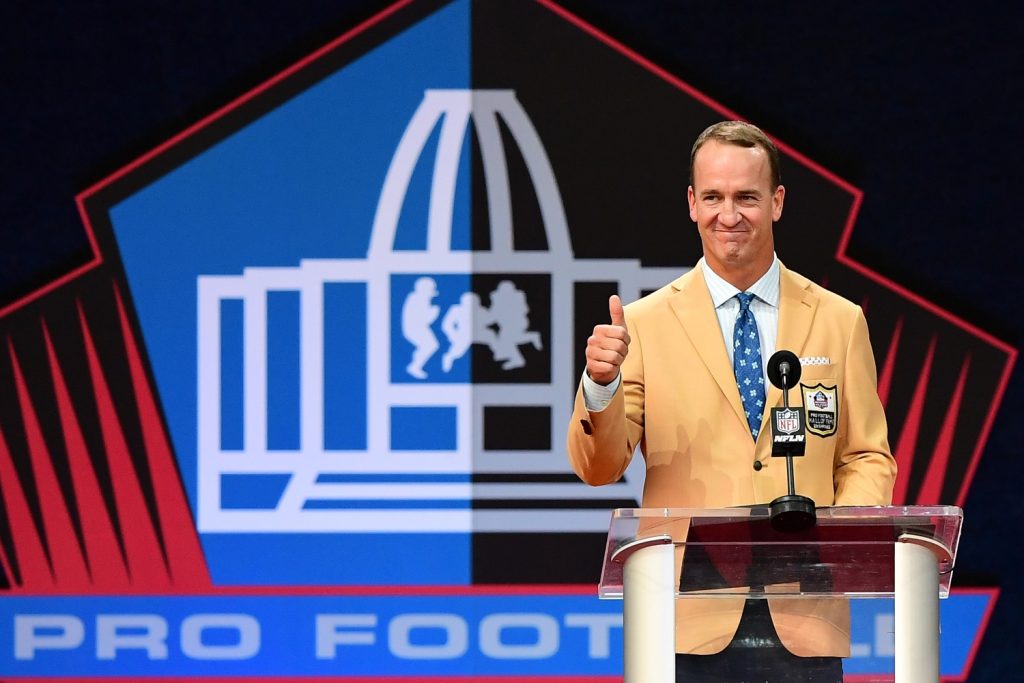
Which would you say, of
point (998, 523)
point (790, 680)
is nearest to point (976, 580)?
point (998, 523)

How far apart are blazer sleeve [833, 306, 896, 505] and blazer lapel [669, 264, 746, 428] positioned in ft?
0.58

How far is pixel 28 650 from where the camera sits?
13.4 feet

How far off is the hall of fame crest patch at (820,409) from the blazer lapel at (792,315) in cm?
18

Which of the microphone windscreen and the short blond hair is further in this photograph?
the short blond hair

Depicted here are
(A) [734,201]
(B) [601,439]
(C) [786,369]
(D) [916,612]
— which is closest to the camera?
(D) [916,612]

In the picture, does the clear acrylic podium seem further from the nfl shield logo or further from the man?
the man

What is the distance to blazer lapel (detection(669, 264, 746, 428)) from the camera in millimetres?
2248

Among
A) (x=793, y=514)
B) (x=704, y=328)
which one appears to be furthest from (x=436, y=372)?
(x=793, y=514)

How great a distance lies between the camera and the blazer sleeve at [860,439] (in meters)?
2.21

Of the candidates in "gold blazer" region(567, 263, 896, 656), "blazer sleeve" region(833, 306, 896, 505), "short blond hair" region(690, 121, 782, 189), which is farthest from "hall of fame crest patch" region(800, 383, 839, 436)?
"short blond hair" region(690, 121, 782, 189)

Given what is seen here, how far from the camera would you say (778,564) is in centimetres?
181

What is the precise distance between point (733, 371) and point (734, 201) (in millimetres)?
268

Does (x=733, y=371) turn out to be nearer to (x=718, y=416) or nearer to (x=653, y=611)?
(x=718, y=416)

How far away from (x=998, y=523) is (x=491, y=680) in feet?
4.86
